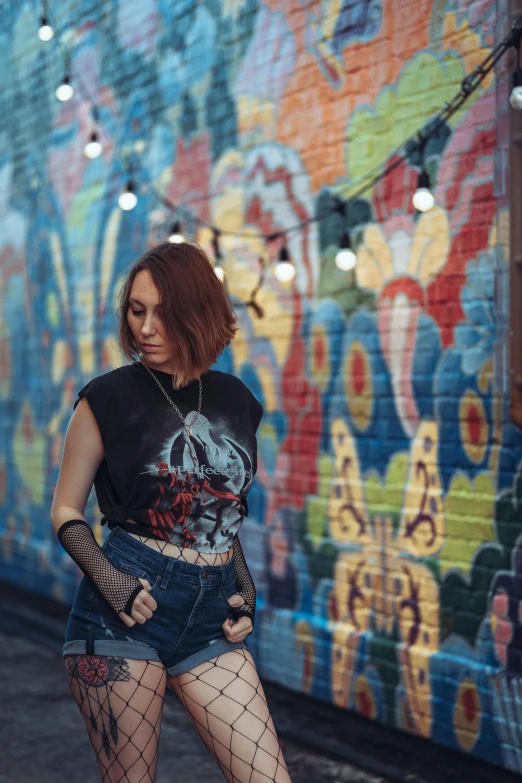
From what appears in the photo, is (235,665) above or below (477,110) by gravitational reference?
below

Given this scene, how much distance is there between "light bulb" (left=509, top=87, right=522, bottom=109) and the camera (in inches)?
159

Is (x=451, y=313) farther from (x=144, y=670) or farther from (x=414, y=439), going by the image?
(x=144, y=670)

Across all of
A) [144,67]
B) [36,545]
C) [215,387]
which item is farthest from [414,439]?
[36,545]

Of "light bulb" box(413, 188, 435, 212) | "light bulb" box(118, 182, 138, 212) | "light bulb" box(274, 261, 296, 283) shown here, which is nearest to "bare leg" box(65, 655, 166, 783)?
"light bulb" box(413, 188, 435, 212)

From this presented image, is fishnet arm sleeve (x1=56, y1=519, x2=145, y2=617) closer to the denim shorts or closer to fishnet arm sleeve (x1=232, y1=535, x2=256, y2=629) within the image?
the denim shorts

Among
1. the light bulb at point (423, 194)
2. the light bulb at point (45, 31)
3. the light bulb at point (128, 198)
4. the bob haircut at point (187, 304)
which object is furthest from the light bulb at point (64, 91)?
the bob haircut at point (187, 304)

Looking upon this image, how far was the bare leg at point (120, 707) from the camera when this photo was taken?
8.38 feet

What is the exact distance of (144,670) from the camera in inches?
101

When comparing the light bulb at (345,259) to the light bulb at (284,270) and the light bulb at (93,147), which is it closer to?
the light bulb at (284,270)

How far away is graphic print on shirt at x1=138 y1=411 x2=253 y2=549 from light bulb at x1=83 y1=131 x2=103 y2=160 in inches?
216

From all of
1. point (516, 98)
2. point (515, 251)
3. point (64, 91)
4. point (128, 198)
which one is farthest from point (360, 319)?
point (64, 91)

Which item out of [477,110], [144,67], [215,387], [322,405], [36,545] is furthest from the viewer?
[36,545]

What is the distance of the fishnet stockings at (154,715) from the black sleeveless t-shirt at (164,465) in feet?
0.99

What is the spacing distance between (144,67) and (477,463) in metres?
3.93
